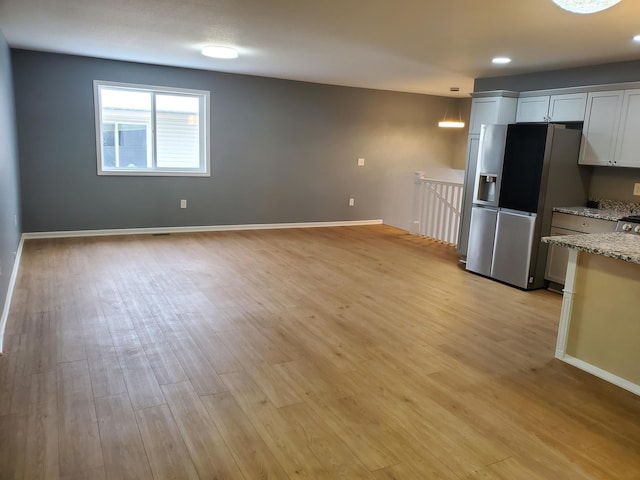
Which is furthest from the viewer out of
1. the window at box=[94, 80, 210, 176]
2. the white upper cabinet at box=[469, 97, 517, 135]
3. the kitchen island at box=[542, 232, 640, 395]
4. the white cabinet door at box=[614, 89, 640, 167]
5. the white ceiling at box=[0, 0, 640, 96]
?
the window at box=[94, 80, 210, 176]

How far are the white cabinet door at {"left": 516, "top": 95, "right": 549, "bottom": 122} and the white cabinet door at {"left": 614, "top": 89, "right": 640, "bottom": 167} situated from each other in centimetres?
83

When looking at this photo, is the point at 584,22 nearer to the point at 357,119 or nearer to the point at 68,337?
the point at 68,337

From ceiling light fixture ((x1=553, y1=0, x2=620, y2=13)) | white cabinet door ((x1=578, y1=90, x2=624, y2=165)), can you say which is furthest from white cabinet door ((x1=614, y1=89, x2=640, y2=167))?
ceiling light fixture ((x1=553, y1=0, x2=620, y2=13))

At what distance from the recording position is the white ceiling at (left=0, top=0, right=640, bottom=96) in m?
3.29

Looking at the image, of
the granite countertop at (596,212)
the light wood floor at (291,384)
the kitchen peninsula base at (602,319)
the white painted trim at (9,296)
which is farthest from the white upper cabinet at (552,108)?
the white painted trim at (9,296)

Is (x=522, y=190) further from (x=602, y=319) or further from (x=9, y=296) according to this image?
(x=9, y=296)

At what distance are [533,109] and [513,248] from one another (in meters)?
1.69

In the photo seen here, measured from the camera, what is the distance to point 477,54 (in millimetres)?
4629

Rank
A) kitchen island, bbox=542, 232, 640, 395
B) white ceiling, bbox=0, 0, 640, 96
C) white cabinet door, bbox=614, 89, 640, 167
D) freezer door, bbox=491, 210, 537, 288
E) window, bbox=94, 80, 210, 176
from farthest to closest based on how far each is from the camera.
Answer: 1. window, bbox=94, 80, 210, 176
2. freezer door, bbox=491, 210, 537, 288
3. white cabinet door, bbox=614, 89, 640, 167
4. white ceiling, bbox=0, 0, 640, 96
5. kitchen island, bbox=542, 232, 640, 395

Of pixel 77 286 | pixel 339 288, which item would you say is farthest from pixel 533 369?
pixel 77 286

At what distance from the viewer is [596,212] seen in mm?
4613

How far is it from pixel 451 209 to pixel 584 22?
384cm

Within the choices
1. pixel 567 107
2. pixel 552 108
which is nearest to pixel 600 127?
pixel 567 107

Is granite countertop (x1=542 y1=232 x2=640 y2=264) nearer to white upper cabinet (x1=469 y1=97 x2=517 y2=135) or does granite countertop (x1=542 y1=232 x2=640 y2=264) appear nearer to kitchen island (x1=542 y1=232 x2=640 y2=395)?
kitchen island (x1=542 y1=232 x2=640 y2=395)
